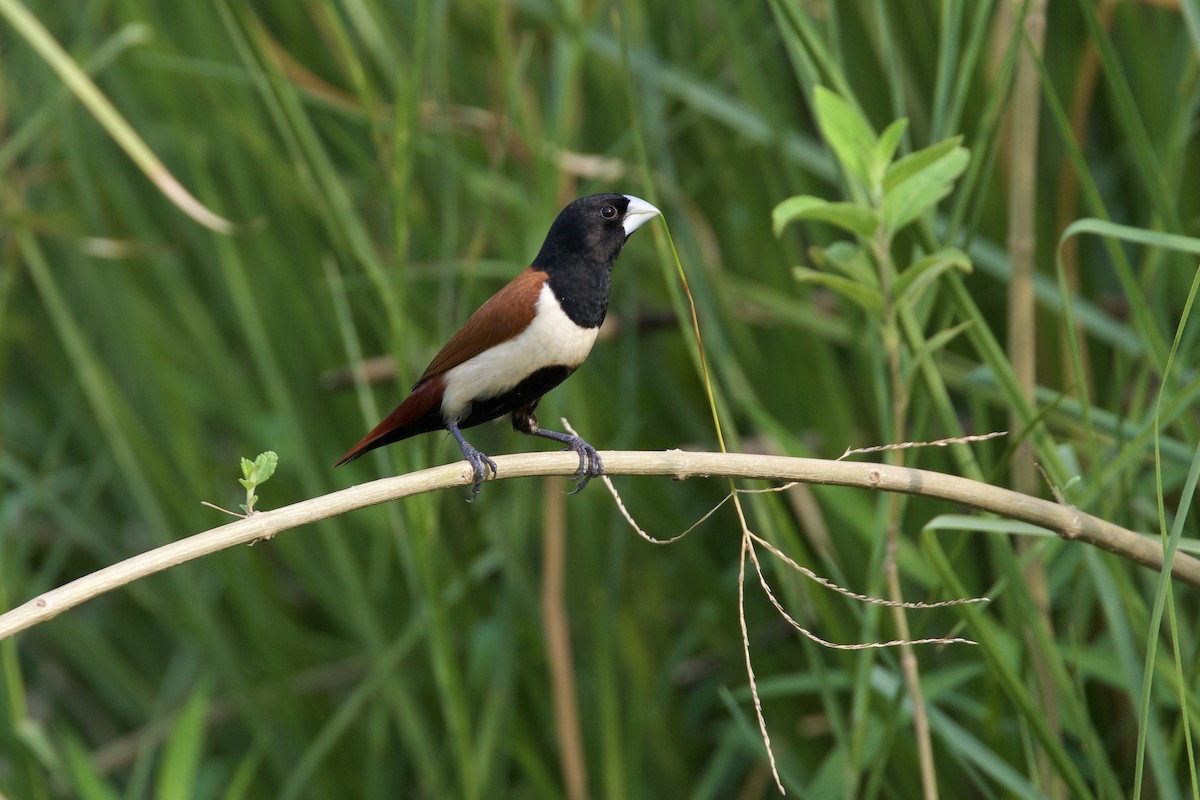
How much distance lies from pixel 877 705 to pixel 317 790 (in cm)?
111

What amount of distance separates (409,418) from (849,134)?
710mm

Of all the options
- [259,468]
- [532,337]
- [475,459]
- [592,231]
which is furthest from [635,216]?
[259,468]

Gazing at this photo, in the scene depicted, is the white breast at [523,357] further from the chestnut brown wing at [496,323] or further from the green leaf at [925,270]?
the green leaf at [925,270]

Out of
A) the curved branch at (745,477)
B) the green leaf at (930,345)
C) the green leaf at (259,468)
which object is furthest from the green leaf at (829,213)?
the green leaf at (259,468)

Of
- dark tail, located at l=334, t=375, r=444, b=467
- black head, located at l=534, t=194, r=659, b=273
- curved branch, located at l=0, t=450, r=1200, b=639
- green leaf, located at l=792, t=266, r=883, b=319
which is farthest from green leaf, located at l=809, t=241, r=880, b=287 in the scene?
dark tail, located at l=334, t=375, r=444, b=467

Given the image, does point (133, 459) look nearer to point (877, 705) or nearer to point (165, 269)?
point (165, 269)

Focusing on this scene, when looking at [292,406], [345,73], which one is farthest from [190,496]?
[345,73]

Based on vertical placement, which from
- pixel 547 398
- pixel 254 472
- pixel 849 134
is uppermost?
pixel 849 134

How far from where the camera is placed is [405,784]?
2.58 m

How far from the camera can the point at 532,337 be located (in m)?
1.69

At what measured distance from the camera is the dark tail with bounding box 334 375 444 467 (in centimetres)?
172

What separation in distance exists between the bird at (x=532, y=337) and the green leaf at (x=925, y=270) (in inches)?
16.3

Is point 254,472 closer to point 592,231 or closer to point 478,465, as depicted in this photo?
point 478,465

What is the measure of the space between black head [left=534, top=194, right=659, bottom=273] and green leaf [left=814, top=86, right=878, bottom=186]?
1.32ft
